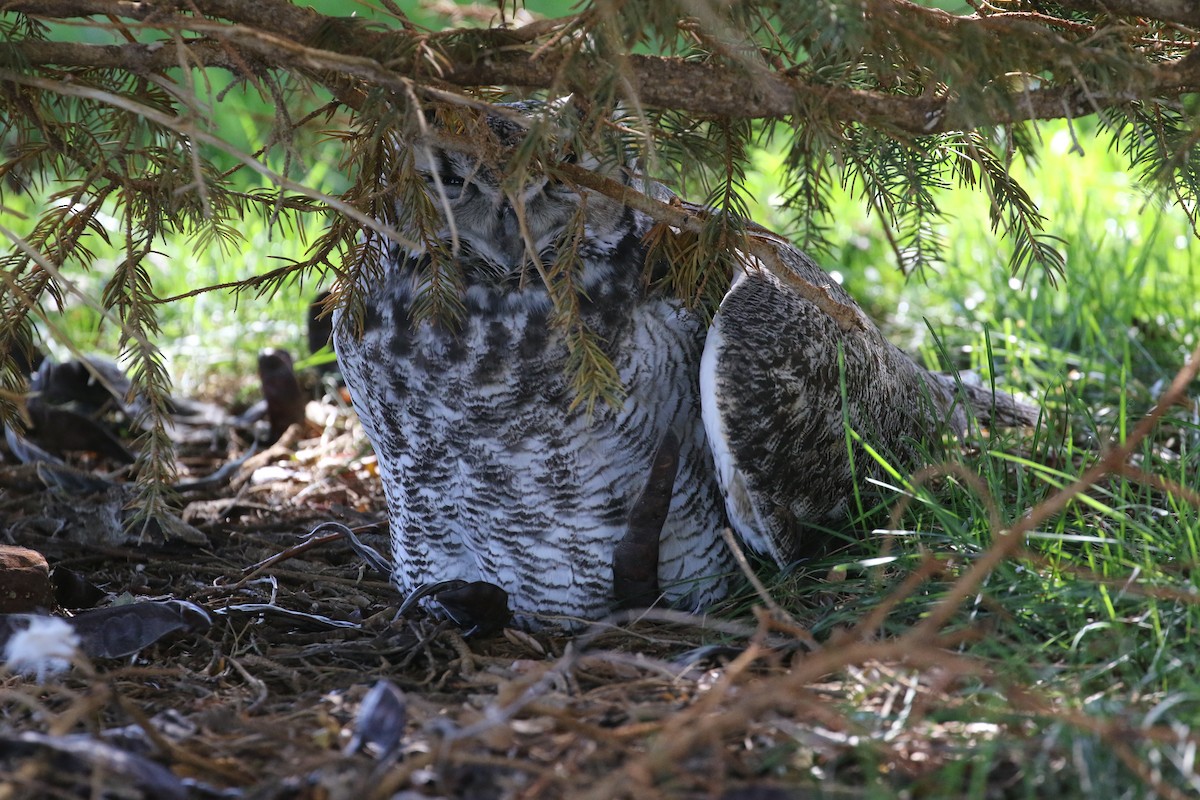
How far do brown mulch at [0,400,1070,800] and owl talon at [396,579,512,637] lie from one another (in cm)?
5

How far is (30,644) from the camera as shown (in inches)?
72.6

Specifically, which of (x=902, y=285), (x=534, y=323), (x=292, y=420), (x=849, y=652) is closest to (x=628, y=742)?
(x=849, y=652)

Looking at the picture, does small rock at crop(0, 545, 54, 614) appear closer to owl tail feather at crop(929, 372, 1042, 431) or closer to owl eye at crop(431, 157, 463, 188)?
owl eye at crop(431, 157, 463, 188)

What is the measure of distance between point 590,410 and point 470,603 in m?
0.62

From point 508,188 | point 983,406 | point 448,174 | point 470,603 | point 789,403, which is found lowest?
point 470,603

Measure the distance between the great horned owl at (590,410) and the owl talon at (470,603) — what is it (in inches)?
2.2

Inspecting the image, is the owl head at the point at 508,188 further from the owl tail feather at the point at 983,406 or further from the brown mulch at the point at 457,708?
the owl tail feather at the point at 983,406

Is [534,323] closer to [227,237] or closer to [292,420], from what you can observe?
[227,237]

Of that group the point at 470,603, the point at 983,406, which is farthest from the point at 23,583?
the point at 983,406

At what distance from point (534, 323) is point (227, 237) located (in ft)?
2.51

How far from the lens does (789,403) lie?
2543 mm

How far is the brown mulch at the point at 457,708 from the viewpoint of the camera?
1.72 metres

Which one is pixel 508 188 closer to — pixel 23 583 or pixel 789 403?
pixel 789 403

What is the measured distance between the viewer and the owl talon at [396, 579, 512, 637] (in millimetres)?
2670
